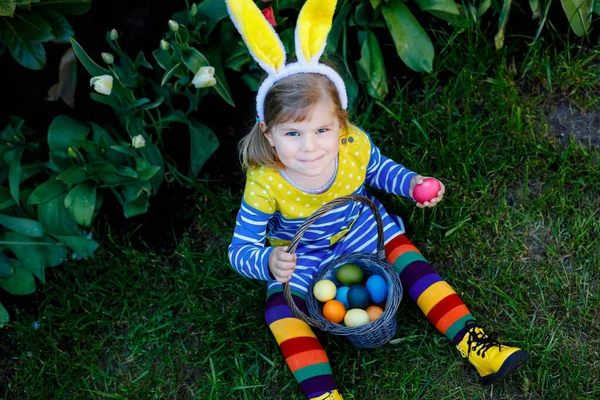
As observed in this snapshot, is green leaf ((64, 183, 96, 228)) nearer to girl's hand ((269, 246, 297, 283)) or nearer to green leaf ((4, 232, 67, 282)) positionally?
green leaf ((4, 232, 67, 282))

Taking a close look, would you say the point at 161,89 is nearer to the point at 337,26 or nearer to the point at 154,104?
the point at 154,104

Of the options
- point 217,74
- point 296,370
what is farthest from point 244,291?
point 217,74

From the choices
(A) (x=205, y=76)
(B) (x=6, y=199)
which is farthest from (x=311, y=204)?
(B) (x=6, y=199)

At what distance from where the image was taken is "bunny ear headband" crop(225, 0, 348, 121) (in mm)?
2123

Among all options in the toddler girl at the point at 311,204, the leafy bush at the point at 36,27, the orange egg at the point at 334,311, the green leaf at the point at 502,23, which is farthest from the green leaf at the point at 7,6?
the green leaf at the point at 502,23

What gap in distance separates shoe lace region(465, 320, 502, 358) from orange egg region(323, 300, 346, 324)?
47 centimetres

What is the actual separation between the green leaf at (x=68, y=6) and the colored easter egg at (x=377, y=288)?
5.45 feet

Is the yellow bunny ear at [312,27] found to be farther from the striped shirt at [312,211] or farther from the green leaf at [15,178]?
the green leaf at [15,178]

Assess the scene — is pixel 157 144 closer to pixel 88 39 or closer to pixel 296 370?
pixel 88 39

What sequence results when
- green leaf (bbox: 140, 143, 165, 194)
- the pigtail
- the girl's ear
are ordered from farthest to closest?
green leaf (bbox: 140, 143, 165, 194)
the pigtail
the girl's ear

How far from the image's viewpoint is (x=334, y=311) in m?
2.54

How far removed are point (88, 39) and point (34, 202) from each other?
788 millimetres

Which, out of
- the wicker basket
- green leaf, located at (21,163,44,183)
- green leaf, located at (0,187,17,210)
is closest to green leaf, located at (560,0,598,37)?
the wicker basket

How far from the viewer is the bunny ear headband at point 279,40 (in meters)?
2.12
